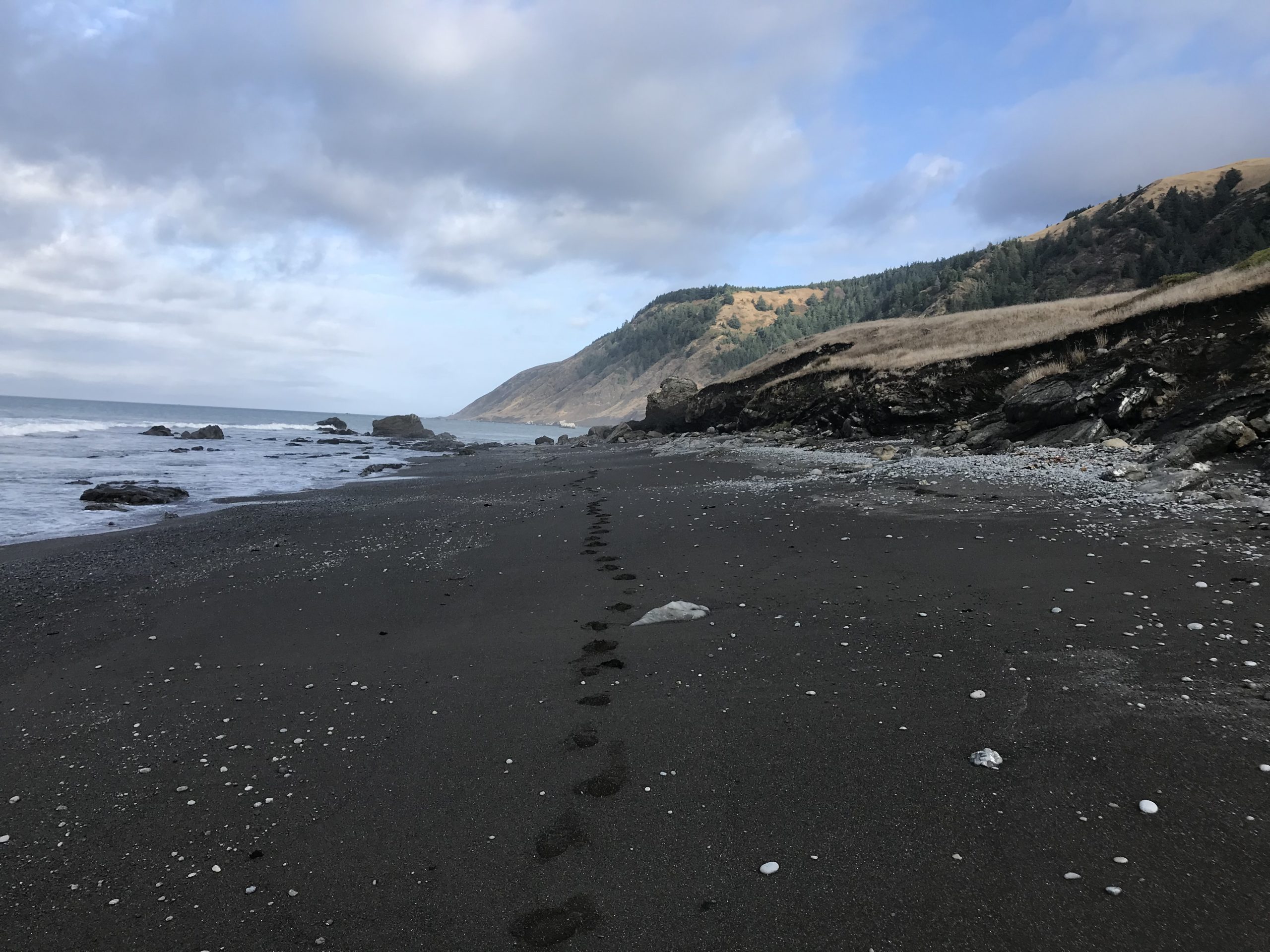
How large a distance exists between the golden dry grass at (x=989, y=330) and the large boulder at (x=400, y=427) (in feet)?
149

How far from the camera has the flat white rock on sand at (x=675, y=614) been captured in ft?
21.7

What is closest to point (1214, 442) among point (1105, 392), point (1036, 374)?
point (1105, 392)

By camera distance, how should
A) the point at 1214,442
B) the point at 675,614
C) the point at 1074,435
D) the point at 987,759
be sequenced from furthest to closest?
the point at 1074,435 → the point at 1214,442 → the point at 675,614 → the point at 987,759

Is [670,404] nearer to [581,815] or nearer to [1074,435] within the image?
[1074,435]

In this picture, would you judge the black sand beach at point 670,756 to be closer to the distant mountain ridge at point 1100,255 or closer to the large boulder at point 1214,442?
the large boulder at point 1214,442

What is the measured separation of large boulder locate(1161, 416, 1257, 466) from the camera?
386 inches

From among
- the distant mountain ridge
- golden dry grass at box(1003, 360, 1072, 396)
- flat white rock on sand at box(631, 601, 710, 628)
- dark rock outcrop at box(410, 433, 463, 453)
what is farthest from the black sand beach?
dark rock outcrop at box(410, 433, 463, 453)

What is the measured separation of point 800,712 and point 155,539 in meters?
13.3

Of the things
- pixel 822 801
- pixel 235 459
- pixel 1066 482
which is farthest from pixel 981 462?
pixel 235 459

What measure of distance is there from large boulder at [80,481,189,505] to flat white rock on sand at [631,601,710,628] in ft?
58.2

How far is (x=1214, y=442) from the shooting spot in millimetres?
10008

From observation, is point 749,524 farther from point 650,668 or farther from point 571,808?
point 571,808

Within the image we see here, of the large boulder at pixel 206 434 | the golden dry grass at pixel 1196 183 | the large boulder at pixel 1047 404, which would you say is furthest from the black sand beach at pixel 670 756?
the golden dry grass at pixel 1196 183

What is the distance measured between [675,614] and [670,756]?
257cm
